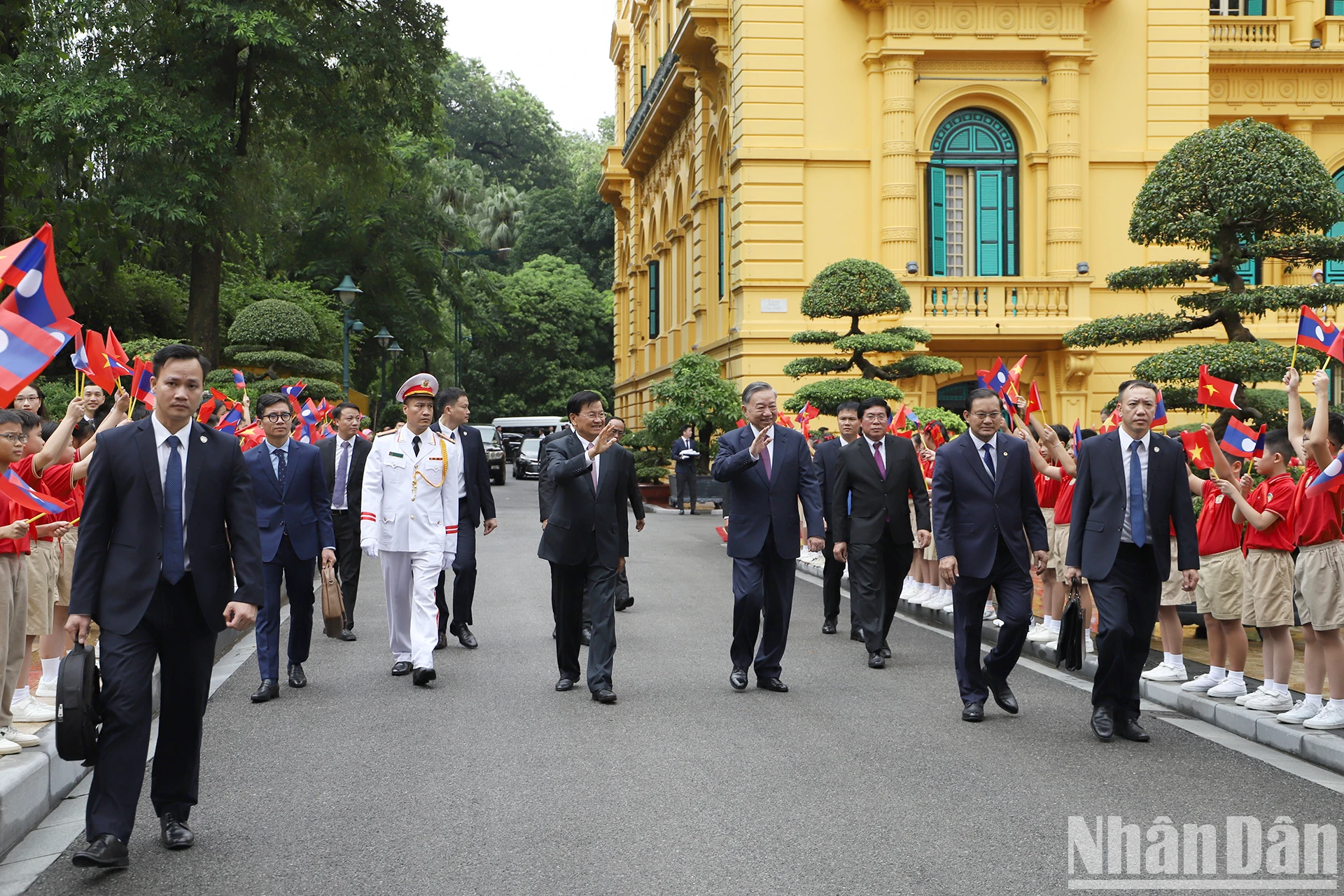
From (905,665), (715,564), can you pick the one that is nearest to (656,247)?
(715,564)

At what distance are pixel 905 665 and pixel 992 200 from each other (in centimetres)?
1966

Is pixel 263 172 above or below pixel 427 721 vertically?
above

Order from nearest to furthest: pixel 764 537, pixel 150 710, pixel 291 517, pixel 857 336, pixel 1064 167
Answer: pixel 150 710, pixel 764 537, pixel 291 517, pixel 857 336, pixel 1064 167

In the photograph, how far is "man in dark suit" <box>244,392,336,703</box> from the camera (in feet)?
29.6

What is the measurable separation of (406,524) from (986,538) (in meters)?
4.14

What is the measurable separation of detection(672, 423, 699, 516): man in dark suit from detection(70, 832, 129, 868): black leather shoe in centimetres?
2270

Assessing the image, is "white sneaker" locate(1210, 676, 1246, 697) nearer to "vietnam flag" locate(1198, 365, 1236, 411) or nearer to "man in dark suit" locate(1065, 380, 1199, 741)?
"man in dark suit" locate(1065, 380, 1199, 741)

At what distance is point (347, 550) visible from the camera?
38.4 feet

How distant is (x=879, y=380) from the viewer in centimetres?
2206

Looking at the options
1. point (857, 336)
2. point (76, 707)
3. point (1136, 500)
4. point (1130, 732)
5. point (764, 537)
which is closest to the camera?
point (76, 707)

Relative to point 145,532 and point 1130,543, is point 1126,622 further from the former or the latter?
point 145,532

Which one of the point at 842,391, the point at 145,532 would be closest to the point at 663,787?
the point at 145,532

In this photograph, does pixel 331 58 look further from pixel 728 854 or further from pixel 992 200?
pixel 728 854

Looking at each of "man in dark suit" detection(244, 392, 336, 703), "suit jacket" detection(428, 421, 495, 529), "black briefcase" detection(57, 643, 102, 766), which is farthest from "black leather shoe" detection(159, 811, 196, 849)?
"suit jacket" detection(428, 421, 495, 529)
